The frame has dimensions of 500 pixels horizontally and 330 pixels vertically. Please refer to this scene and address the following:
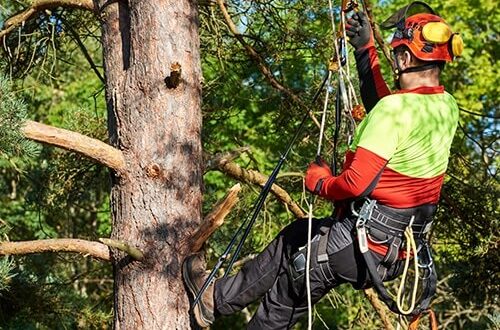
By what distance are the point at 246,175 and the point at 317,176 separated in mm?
1447

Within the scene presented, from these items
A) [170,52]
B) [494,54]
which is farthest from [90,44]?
[170,52]

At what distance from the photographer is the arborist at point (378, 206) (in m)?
3.53

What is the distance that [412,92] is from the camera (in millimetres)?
3643

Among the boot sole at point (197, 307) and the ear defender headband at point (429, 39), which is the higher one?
the ear defender headband at point (429, 39)

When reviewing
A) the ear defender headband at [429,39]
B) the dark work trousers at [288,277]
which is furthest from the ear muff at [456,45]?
the dark work trousers at [288,277]

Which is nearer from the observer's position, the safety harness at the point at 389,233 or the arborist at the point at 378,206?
the arborist at the point at 378,206

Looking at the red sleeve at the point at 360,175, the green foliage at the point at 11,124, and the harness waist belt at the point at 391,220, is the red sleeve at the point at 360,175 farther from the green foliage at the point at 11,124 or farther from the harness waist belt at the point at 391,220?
the green foliage at the point at 11,124

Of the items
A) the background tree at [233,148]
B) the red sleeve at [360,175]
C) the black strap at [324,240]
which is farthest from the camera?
the background tree at [233,148]

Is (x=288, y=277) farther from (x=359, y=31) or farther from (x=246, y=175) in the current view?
(x=246, y=175)

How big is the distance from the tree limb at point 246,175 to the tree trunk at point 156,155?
1.51 ft

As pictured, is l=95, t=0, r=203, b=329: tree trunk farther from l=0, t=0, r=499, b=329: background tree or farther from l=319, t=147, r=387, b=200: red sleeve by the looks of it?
l=319, t=147, r=387, b=200: red sleeve

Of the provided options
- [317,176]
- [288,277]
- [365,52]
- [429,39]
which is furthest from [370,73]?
[288,277]

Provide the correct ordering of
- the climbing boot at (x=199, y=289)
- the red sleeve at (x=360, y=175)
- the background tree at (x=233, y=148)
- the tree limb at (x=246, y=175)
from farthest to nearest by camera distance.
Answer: the background tree at (x=233, y=148), the tree limb at (x=246, y=175), the climbing boot at (x=199, y=289), the red sleeve at (x=360, y=175)

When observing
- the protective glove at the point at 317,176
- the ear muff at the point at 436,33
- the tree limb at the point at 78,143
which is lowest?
the protective glove at the point at 317,176
